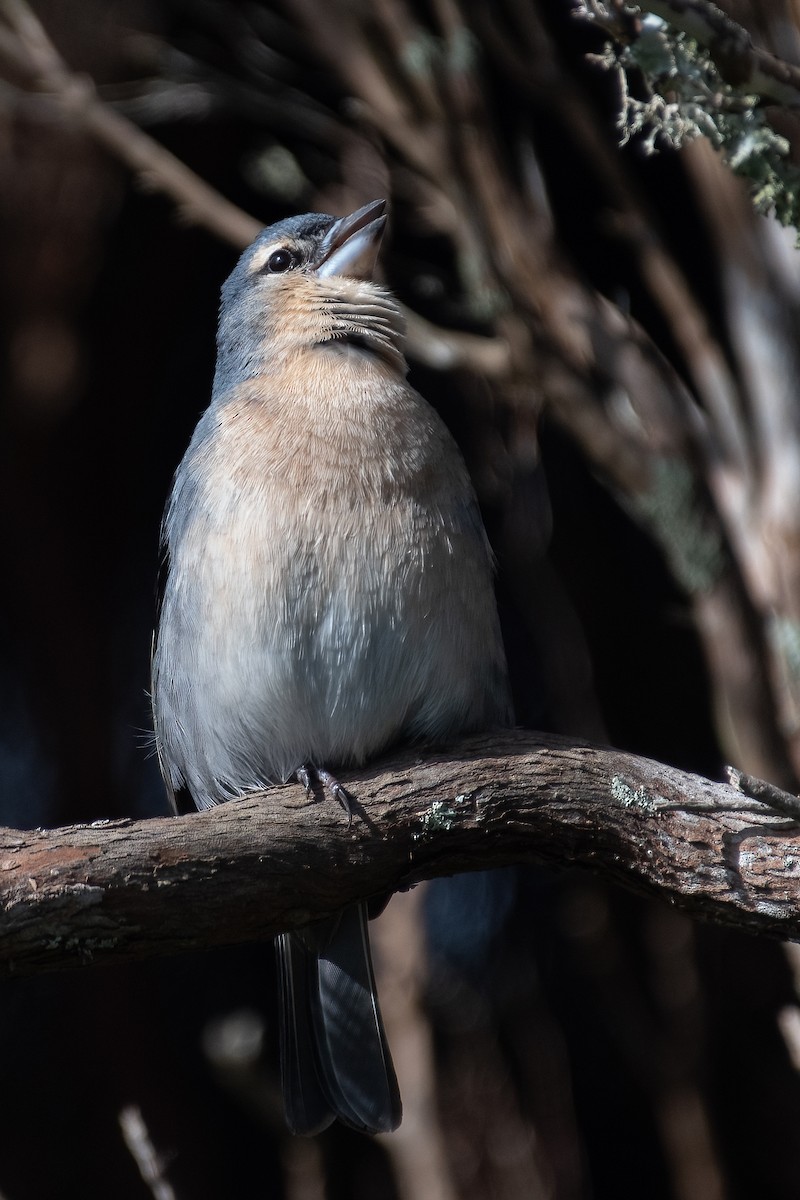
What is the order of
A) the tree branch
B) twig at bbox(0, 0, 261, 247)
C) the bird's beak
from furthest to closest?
twig at bbox(0, 0, 261, 247) → the bird's beak → the tree branch

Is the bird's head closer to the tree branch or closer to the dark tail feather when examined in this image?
the tree branch

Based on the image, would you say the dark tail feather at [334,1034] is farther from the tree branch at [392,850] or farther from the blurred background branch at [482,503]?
the blurred background branch at [482,503]

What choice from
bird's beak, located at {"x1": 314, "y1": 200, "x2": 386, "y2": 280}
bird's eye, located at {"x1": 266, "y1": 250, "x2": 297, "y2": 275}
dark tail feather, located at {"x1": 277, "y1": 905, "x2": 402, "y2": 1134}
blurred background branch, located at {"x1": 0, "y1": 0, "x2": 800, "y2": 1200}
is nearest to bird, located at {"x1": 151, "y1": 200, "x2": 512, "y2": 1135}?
dark tail feather, located at {"x1": 277, "y1": 905, "x2": 402, "y2": 1134}

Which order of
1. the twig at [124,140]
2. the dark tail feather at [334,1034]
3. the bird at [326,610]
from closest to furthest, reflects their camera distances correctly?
the bird at [326,610] → the dark tail feather at [334,1034] → the twig at [124,140]

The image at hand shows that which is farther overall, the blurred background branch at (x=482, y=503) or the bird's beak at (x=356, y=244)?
the blurred background branch at (x=482, y=503)

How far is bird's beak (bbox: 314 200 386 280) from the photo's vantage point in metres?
4.20

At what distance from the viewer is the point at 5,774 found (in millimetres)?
5652

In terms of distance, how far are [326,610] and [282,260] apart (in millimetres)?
1495

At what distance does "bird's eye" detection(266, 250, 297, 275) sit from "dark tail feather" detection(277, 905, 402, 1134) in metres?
2.10

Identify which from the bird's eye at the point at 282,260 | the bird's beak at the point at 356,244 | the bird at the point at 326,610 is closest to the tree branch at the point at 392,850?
the bird at the point at 326,610

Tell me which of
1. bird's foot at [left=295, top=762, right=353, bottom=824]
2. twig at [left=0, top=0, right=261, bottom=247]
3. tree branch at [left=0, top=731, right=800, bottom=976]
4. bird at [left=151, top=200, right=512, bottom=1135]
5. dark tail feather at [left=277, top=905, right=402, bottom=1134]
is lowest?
dark tail feather at [left=277, top=905, right=402, bottom=1134]

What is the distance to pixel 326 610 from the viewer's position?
3.44m

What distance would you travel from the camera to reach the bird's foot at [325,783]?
3.06 m

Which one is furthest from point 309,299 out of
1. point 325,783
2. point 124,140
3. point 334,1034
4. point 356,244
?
point 334,1034
